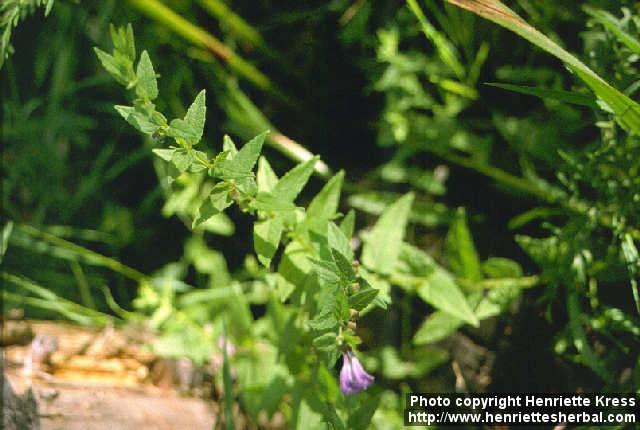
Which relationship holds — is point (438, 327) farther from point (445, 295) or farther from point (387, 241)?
point (387, 241)

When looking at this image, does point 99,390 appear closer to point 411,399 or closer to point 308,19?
point 411,399

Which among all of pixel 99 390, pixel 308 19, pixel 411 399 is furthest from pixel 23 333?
pixel 308 19

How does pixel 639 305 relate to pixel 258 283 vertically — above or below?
below

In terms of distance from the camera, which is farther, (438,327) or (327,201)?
(438,327)

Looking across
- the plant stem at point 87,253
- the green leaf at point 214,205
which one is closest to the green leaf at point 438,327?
the green leaf at point 214,205

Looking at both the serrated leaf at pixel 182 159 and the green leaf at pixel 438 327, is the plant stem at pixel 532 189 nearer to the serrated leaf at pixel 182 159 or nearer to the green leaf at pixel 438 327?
the green leaf at pixel 438 327

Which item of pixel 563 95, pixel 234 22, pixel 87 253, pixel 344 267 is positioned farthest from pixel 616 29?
pixel 87 253
